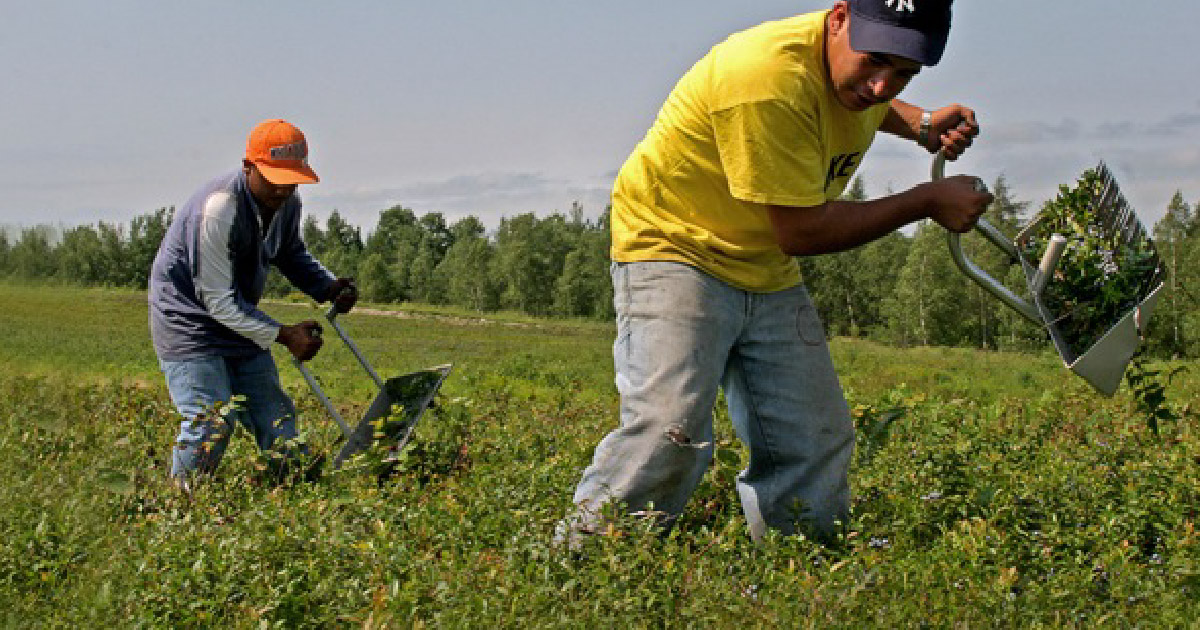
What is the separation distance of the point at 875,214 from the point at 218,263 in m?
3.02

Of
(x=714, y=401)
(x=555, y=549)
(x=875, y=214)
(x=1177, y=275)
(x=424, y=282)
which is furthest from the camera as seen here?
(x=424, y=282)

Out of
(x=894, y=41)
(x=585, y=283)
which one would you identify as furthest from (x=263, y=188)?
(x=585, y=283)

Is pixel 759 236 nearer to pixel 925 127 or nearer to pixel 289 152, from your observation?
pixel 925 127

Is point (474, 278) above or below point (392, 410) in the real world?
below

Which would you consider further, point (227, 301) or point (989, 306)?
point (989, 306)

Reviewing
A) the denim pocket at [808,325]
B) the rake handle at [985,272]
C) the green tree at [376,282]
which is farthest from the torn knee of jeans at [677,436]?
the green tree at [376,282]

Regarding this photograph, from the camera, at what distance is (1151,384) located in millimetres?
4422

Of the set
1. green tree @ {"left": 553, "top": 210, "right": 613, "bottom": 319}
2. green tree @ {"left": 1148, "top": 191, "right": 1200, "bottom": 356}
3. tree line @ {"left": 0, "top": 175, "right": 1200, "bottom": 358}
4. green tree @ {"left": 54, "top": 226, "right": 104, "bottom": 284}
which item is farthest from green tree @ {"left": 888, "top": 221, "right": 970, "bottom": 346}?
green tree @ {"left": 54, "top": 226, "right": 104, "bottom": 284}

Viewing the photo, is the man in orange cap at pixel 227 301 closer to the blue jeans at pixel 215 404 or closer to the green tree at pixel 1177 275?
the blue jeans at pixel 215 404

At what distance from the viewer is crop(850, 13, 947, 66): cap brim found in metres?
3.40

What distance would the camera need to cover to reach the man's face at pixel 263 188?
5.36 meters

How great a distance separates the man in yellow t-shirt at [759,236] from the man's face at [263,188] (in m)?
1.90

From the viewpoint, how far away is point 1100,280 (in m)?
4.13

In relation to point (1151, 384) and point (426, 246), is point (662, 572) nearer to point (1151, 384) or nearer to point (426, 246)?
point (1151, 384)
